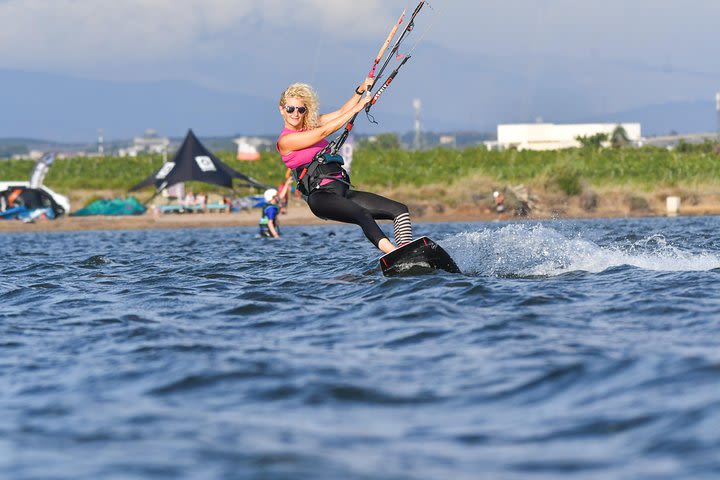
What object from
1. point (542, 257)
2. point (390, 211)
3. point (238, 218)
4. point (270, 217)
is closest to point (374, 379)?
point (390, 211)

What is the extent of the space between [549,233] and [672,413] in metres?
8.06

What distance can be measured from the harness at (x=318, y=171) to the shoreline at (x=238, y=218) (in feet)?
95.9

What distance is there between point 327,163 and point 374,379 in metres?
5.04

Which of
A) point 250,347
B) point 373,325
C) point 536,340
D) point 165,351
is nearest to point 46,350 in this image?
point 165,351

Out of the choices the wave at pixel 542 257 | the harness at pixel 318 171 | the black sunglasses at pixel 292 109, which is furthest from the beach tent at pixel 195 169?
the black sunglasses at pixel 292 109

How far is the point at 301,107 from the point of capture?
32.7 feet

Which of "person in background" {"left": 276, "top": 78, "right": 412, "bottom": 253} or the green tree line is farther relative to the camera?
the green tree line


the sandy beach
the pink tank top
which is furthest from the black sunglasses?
the sandy beach

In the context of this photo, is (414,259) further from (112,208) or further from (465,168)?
(465,168)

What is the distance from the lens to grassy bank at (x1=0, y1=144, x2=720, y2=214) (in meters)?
46.6

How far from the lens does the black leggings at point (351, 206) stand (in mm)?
10148

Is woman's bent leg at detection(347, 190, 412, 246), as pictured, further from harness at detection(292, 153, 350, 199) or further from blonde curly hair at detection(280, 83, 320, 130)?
blonde curly hair at detection(280, 83, 320, 130)

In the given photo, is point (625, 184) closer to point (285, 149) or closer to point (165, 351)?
point (285, 149)

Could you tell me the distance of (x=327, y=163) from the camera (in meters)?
10.3
